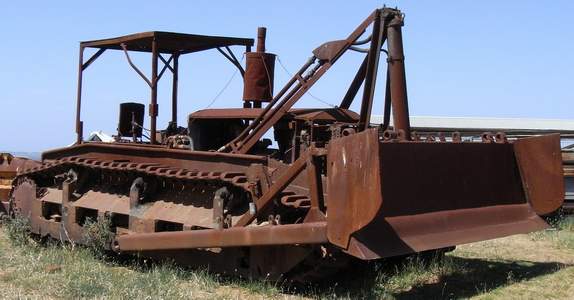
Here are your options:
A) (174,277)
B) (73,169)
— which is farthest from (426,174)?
(73,169)

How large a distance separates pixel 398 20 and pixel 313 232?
6.93 feet

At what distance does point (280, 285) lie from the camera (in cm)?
588

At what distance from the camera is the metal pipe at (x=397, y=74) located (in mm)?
6047

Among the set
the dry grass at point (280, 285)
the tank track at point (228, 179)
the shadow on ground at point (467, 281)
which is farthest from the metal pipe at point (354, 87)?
the shadow on ground at point (467, 281)

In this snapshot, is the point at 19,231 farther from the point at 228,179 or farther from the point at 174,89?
the point at 228,179

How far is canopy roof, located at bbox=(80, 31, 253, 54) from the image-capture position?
7664mm

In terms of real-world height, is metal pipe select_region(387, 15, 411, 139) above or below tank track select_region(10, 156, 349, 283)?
above

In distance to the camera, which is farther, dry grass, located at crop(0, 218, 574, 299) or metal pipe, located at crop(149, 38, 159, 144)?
metal pipe, located at crop(149, 38, 159, 144)

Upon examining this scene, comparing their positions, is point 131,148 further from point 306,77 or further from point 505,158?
point 505,158

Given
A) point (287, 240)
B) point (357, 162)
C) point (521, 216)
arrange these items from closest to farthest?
point (357, 162)
point (287, 240)
point (521, 216)

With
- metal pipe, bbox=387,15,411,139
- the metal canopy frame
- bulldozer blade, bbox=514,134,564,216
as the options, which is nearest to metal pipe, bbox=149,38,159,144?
the metal canopy frame

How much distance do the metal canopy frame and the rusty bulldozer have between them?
0.03 metres

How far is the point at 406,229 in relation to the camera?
5.54 m

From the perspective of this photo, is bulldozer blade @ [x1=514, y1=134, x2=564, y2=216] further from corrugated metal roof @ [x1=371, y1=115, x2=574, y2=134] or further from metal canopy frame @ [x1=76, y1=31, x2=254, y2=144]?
corrugated metal roof @ [x1=371, y1=115, x2=574, y2=134]
